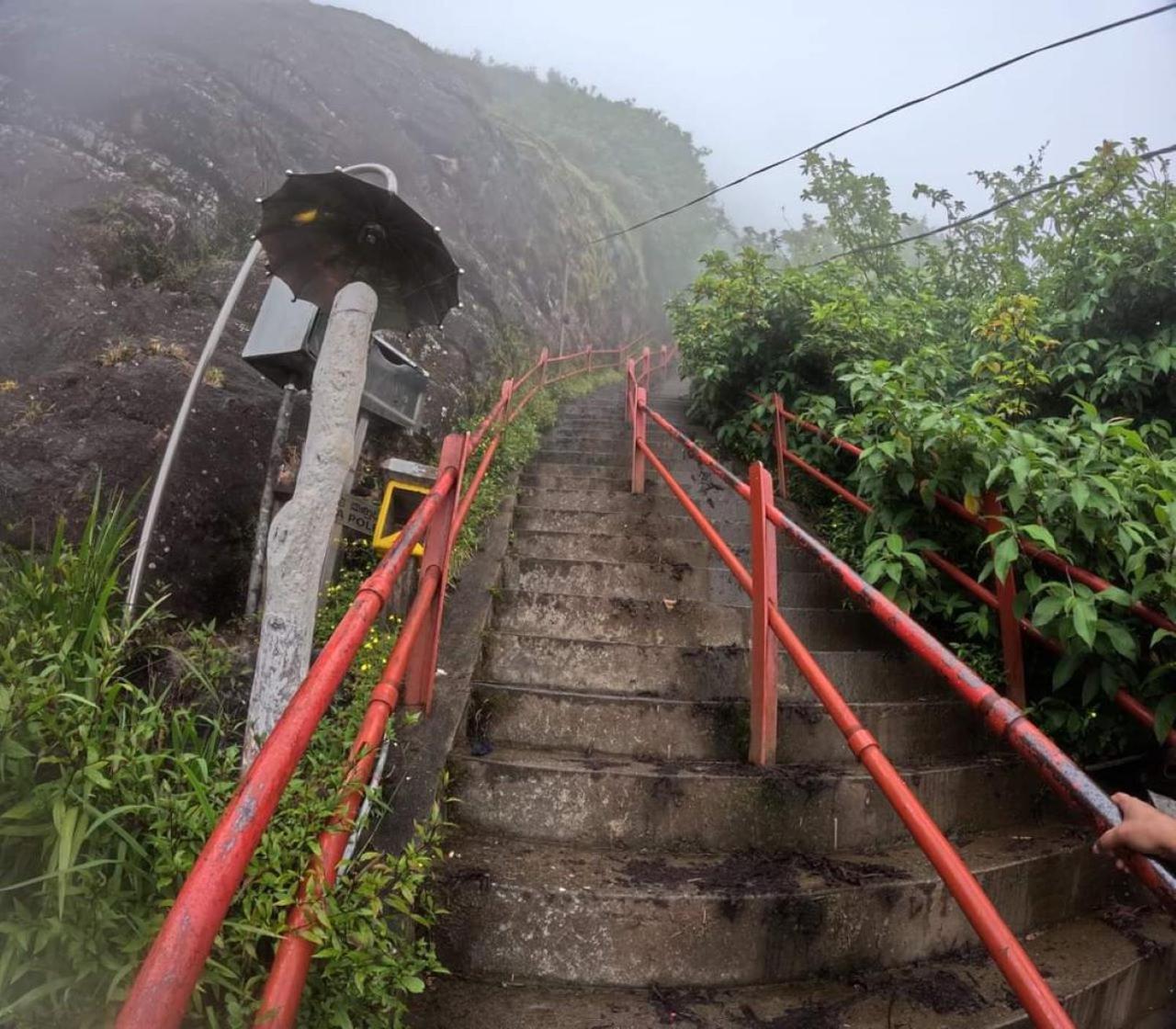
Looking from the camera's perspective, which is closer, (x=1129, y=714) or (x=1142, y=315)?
(x=1129, y=714)

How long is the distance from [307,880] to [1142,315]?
499 centimetres

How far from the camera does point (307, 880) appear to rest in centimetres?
127

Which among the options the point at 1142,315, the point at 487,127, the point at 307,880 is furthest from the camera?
the point at 487,127

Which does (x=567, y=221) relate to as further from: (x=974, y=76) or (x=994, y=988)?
(x=994, y=988)

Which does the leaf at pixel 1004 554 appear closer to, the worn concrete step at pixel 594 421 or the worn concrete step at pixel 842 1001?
the worn concrete step at pixel 842 1001

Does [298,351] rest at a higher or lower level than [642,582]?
higher

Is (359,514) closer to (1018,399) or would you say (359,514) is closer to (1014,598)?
(1014,598)

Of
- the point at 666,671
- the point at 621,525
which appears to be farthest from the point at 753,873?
the point at 621,525

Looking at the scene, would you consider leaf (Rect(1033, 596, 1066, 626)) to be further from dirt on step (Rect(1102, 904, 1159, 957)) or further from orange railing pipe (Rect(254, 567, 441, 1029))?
orange railing pipe (Rect(254, 567, 441, 1029))

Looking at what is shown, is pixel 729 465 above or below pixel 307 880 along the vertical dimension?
above

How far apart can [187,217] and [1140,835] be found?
7595mm

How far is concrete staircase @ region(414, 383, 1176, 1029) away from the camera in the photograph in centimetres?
185

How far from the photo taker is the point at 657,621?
131 inches

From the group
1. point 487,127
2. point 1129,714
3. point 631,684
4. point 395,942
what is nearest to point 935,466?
point 1129,714
